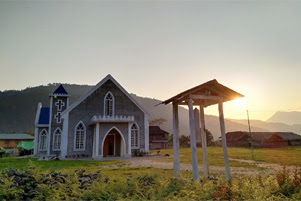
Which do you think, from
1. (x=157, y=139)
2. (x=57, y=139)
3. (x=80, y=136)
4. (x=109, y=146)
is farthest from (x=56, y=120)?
(x=157, y=139)

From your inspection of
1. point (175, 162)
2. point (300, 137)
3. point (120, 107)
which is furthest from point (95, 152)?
point (300, 137)

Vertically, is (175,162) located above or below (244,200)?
above

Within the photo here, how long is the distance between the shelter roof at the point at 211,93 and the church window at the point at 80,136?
17.8 m

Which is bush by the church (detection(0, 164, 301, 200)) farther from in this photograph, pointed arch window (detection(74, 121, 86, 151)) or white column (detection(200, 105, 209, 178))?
pointed arch window (detection(74, 121, 86, 151))

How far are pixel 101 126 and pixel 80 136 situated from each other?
344 cm

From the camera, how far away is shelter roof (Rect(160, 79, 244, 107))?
27.8 feet

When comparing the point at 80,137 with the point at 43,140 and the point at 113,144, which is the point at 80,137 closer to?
the point at 113,144

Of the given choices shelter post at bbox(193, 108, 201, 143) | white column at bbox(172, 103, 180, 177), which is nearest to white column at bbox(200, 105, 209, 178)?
shelter post at bbox(193, 108, 201, 143)

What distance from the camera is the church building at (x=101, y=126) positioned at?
22.9 m

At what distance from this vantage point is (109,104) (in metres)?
25.6

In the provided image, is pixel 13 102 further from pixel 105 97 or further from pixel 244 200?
pixel 244 200

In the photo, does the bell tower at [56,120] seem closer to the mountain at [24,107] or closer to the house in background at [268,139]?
the house in background at [268,139]

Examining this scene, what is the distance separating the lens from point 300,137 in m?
51.8

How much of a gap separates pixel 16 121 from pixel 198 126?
106479 mm
